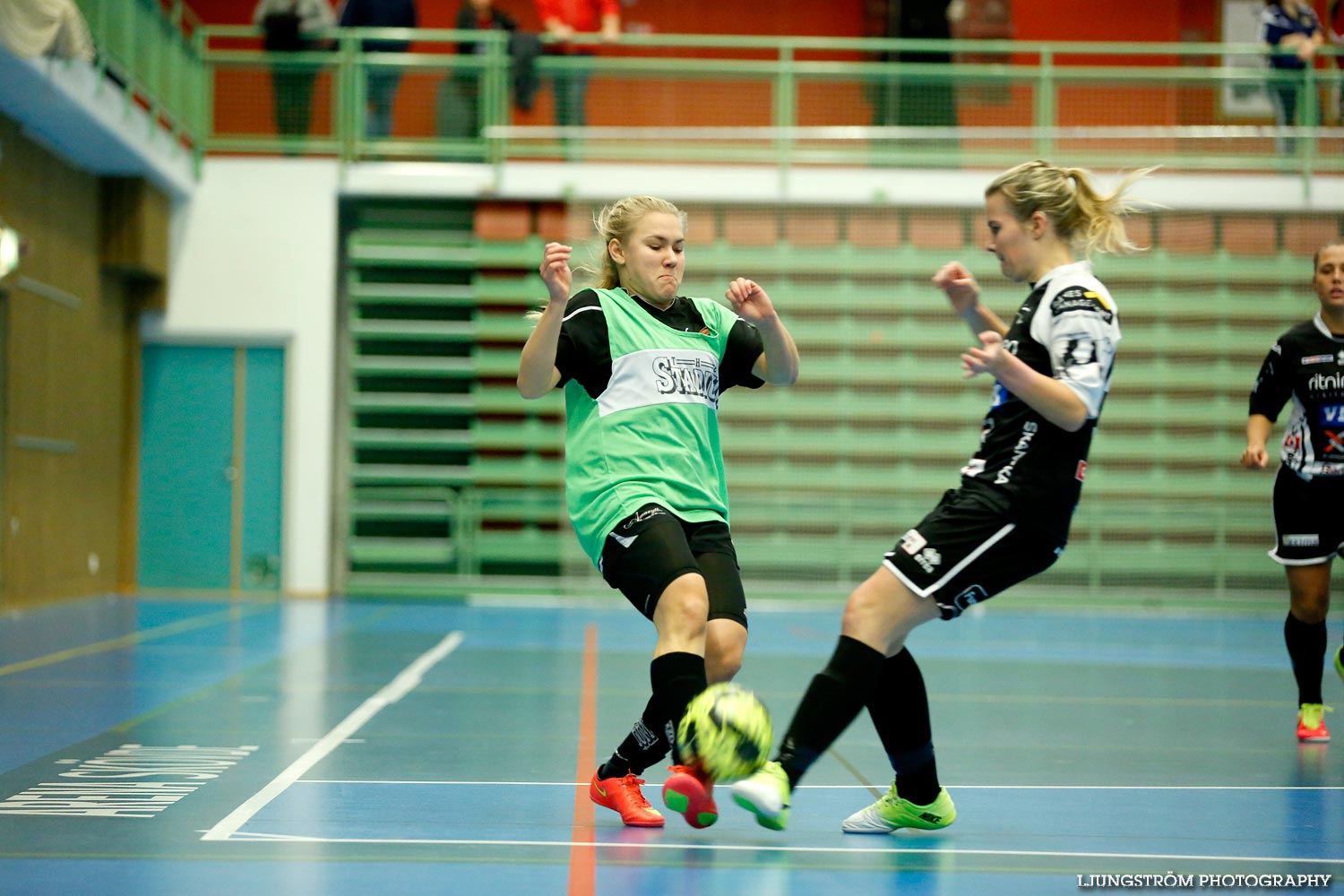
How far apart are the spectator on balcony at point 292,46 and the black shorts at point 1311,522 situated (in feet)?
39.0

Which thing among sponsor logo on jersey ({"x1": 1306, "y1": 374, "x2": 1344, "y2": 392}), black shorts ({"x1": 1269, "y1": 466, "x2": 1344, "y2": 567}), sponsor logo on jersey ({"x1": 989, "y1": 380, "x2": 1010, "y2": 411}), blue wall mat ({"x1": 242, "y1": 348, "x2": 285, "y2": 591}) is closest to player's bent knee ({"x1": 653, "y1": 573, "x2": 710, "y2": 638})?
sponsor logo on jersey ({"x1": 989, "y1": 380, "x2": 1010, "y2": 411})

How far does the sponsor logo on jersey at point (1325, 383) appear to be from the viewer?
623 centimetres

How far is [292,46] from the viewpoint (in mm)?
15070

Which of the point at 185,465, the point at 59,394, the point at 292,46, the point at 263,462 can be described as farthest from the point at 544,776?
the point at 292,46

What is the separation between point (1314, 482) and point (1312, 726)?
110cm

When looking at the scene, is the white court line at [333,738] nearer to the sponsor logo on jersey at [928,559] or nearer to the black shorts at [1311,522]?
the sponsor logo on jersey at [928,559]

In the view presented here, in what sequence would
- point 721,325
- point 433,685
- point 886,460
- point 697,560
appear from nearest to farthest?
point 697,560
point 721,325
point 433,685
point 886,460

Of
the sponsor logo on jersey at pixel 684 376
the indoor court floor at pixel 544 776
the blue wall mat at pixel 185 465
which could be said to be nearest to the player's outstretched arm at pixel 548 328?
the sponsor logo on jersey at pixel 684 376

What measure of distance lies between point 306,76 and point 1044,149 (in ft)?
26.8

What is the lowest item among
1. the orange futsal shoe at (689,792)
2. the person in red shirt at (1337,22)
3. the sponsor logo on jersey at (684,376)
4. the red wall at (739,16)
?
the orange futsal shoe at (689,792)

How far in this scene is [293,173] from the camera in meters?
15.3

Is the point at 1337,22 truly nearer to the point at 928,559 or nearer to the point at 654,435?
the point at 654,435

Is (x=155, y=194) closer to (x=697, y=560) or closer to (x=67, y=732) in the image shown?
(x=67, y=732)

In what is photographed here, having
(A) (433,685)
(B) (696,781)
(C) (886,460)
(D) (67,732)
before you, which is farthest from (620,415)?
(C) (886,460)
